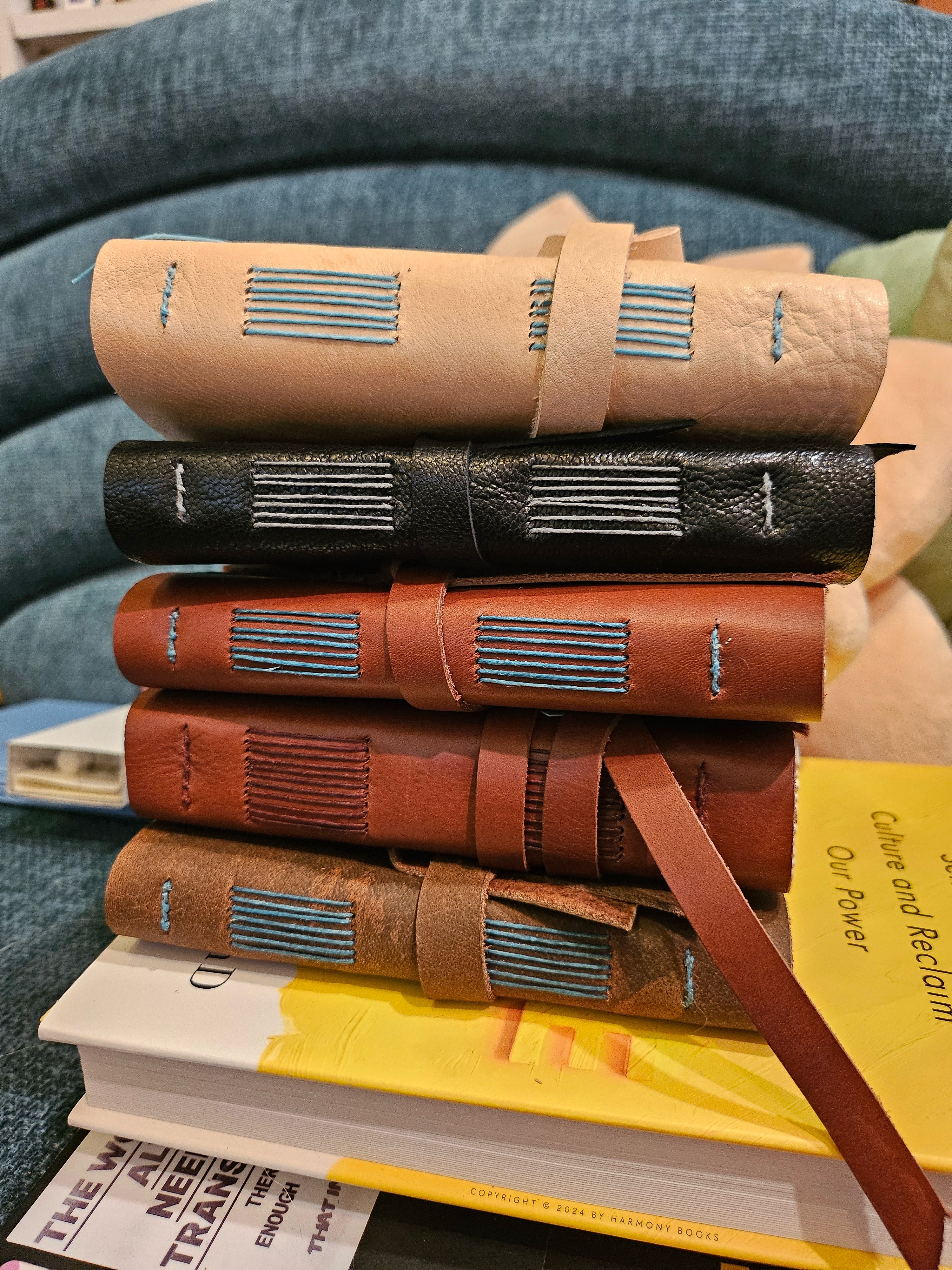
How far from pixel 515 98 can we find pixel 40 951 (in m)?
0.87

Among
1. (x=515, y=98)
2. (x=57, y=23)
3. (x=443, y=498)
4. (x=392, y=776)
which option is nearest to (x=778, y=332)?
(x=443, y=498)

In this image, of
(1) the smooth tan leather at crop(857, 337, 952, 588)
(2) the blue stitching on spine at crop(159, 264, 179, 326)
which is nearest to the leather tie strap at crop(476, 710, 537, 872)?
(2) the blue stitching on spine at crop(159, 264, 179, 326)

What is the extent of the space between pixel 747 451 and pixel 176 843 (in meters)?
0.36

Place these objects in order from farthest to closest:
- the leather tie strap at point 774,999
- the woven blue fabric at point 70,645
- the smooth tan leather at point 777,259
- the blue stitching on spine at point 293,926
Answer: the woven blue fabric at point 70,645 → the smooth tan leather at point 777,259 → the blue stitching on spine at point 293,926 → the leather tie strap at point 774,999

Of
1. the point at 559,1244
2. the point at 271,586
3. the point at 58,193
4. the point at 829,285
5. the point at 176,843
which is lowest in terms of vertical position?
the point at 559,1244

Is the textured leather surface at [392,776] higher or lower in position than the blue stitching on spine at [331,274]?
lower

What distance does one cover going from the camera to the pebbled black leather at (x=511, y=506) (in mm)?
351

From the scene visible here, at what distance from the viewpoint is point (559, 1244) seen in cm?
35

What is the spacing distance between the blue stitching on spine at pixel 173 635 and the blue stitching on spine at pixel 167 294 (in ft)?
0.48

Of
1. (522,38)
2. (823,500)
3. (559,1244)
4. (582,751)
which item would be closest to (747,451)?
(823,500)

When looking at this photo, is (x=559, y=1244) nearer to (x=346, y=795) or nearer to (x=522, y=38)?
(x=346, y=795)

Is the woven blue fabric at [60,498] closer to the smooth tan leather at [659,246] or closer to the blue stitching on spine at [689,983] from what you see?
the smooth tan leather at [659,246]

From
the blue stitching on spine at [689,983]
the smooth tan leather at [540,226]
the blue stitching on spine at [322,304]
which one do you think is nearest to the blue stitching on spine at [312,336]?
the blue stitching on spine at [322,304]

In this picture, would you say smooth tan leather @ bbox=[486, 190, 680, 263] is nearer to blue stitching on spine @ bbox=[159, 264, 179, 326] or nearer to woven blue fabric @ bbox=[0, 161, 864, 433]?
woven blue fabric @ bbox=[0, 161, 864, 433]
